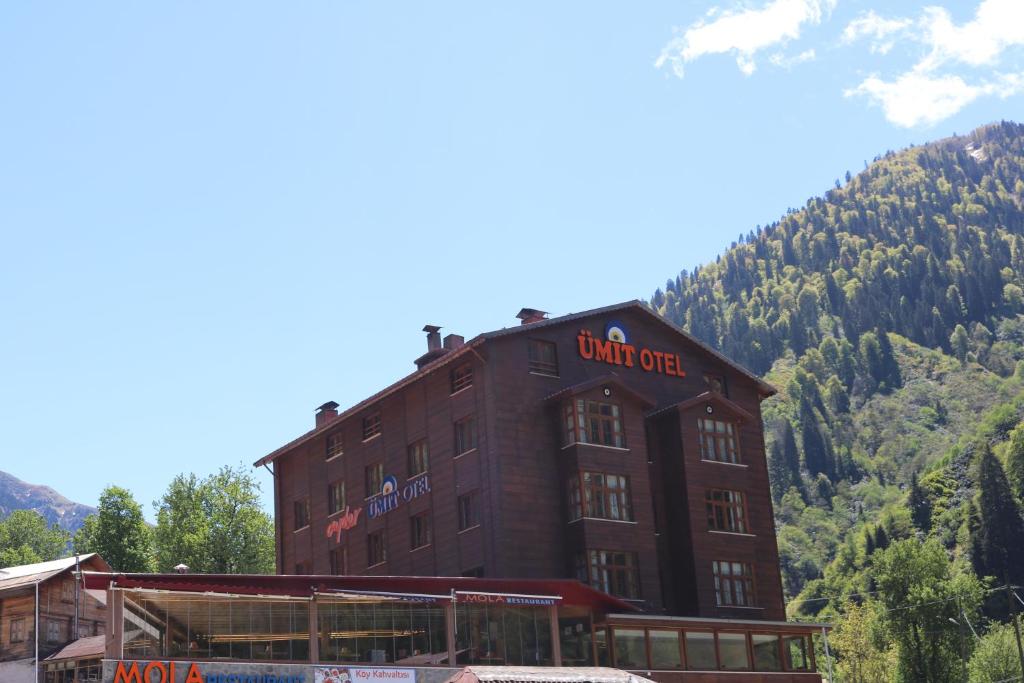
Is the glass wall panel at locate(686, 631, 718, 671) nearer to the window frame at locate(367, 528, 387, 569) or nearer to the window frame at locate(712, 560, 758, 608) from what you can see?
the window frame at locate(712, 560, 758, 608)

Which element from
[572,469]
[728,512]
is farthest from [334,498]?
[728,512]

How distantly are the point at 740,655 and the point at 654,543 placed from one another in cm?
674

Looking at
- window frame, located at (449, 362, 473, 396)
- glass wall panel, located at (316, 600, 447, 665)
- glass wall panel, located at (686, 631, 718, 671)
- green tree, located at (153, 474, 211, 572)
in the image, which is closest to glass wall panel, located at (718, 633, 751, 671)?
glass wall panel, located at (686, 631, 718, 671)

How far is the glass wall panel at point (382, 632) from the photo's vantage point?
47781 mm

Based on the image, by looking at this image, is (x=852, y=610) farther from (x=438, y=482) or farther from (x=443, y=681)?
(x=443, y=681)

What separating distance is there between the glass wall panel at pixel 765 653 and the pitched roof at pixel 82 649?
31.5 metres

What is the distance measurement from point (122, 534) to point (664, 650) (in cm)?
6143

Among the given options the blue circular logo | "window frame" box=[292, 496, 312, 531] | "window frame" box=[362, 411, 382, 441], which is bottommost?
"window frame" box=[292, 496, 312, 531]

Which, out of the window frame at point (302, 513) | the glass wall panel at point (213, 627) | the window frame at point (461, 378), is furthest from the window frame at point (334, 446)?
the glass wall panel at point (213, 627)

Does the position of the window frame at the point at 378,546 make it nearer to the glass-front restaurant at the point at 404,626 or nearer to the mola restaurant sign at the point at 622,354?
the mola restaurant sign at the point at 622,354

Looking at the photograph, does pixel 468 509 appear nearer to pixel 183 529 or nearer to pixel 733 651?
pixel 733 651

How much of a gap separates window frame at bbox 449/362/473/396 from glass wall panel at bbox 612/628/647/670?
14777mm

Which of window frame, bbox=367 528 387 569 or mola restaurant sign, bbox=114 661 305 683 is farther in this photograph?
window frame, bbox=367 528 387 569

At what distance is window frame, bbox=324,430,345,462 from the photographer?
7362 centimetres
